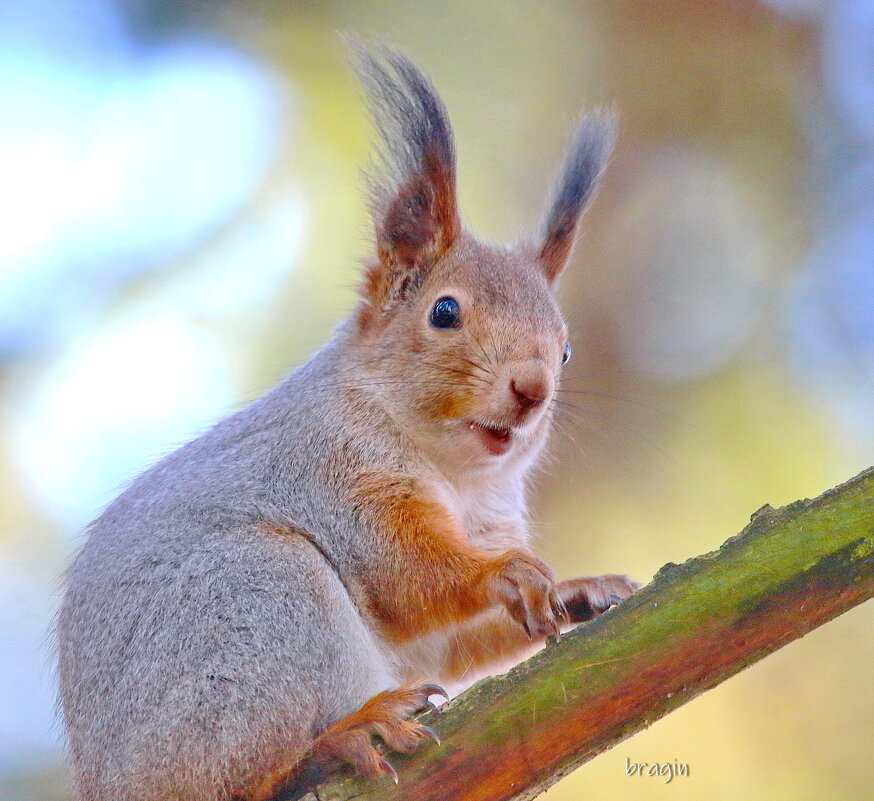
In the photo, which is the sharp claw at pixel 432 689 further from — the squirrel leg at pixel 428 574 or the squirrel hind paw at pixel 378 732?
the squirrel leg at pixel 428 574

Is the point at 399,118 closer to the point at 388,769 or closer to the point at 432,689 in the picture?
the point at 432,689

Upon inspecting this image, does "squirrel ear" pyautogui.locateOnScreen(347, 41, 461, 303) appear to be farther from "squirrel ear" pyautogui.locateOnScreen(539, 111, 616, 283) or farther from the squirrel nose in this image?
the squirrel nose

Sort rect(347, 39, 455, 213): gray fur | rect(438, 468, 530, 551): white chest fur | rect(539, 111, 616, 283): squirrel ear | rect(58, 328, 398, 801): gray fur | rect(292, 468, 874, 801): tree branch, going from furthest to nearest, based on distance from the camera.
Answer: rect(539, 111, 616, 283): squirrel ear, rect(438, 468, 530, 551): white chest fur, rect(347, 39, 455, 213): gray fur, rect(58, 328, 398, 801): gray fur, rect(292, 468, 874, 801): tree branch


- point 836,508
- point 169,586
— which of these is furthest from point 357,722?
point 836,508

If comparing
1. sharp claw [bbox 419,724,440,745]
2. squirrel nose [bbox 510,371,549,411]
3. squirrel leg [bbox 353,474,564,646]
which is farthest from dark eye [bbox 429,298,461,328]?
sharp claw [bbox 419,724,440,745]

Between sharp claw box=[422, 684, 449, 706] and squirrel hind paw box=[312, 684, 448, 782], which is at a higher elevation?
sharp claw box=[422, 684, 449, 706]

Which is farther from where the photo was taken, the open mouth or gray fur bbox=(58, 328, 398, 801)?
the open mouth

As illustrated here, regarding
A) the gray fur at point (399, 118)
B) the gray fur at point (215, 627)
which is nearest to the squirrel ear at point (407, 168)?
the gray fur at point (399, 118)
